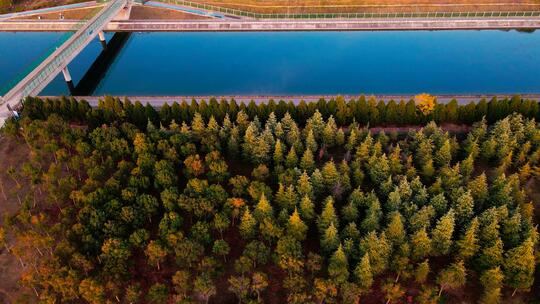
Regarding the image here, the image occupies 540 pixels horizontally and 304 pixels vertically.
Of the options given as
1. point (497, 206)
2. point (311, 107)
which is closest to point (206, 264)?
point (311, 107)

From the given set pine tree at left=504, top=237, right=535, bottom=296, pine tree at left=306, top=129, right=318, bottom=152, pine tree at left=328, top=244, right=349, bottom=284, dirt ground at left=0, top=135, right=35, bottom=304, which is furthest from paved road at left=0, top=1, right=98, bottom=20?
pine tree at left=504, top=237, right=535, bottom=296

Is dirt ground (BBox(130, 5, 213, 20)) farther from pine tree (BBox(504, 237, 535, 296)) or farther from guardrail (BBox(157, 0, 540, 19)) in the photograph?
pine tree (BBox(504, 237, 535, 296))

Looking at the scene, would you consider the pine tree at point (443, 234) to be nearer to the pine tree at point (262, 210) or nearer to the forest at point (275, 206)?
the forest at point (275, 206)

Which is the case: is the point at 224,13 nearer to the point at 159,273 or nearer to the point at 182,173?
the point at 182,173

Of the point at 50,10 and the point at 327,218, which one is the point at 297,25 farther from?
the point at 327,218

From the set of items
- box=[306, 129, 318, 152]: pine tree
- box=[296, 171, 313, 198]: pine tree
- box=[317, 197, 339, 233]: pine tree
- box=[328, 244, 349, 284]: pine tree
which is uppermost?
box=[306, 129, 318, 152]: pine tree

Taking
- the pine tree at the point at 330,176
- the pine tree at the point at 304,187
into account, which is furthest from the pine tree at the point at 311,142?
the pine tree at the point at 304,187
